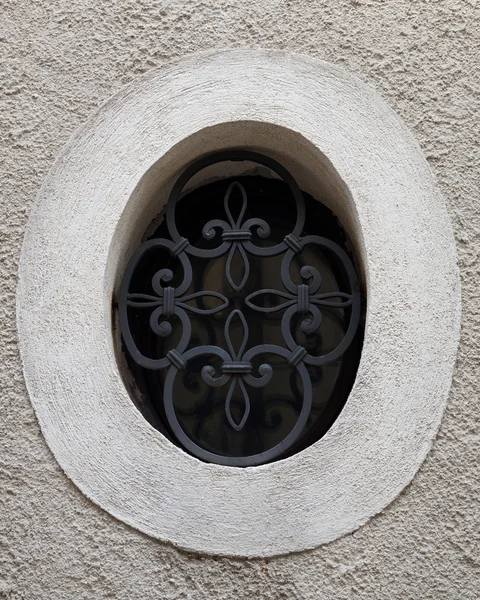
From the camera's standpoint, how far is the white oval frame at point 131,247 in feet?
8.46

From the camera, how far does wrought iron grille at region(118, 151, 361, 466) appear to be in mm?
2836

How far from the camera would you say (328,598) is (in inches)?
98.9

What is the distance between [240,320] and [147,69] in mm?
993

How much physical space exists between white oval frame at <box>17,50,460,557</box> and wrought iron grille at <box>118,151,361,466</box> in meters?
0.14

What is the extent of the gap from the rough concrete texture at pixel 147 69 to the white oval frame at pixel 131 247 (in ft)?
0.17

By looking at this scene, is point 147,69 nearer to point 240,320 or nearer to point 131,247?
point 131,247

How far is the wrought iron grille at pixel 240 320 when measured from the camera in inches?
112

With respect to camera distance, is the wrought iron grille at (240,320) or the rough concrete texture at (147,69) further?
the wrought iron grille at (240,320)

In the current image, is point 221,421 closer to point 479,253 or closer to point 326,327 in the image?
point 326,327

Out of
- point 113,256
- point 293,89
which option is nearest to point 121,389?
point 113,256

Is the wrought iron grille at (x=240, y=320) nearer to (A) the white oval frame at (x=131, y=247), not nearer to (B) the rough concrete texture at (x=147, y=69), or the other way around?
(A) the white oval frame at (x=131, y=247)

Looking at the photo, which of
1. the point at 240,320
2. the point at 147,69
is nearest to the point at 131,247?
the point at 240,320

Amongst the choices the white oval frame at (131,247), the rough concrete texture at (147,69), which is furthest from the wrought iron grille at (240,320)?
the rough concrete texture at (147,69)

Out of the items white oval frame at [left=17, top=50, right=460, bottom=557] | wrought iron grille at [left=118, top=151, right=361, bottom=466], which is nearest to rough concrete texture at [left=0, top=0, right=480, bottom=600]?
white oval frame at [left=17, top=50, right=460, bottom=557]
